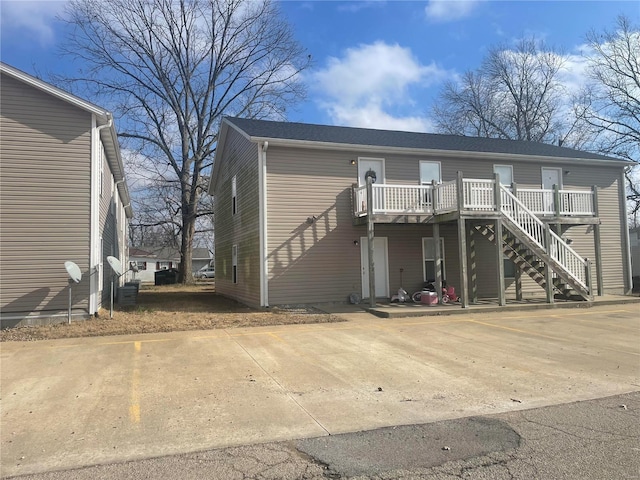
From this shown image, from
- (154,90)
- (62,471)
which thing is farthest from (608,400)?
(154,90)

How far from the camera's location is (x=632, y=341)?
8.62 meters

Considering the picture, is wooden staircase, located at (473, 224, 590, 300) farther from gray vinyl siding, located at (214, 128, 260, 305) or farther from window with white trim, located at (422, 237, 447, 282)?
gray vinyl siding, located at (214, 128, 260, 305)

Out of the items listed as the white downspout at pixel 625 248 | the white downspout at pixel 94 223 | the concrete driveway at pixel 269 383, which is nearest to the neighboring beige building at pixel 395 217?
the white downspout at pixel 625 248

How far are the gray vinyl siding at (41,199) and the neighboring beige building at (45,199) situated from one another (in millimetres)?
20

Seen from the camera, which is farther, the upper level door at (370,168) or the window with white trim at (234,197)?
the window with white trim at (234,197)

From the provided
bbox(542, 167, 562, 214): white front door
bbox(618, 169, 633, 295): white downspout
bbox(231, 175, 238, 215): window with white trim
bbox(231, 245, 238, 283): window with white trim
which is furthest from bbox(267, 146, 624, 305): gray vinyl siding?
bbox(618, 169, 633, 295): white downspout

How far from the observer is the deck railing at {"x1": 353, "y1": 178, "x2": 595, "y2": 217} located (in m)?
13.8

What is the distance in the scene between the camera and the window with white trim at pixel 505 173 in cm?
1733

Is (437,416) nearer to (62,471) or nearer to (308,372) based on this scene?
(308,372)

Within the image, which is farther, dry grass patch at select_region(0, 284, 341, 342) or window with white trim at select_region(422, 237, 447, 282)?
window with white trim at select_region(422, 237, 447, 282)

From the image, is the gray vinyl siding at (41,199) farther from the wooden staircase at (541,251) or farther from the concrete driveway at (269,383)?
the wooden staircase at (541,251)

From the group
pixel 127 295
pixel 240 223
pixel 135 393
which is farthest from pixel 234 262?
pixel 135 393

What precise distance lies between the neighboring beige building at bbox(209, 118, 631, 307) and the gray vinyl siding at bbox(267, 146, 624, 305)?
1.3 inches

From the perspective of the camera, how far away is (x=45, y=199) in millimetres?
11289
